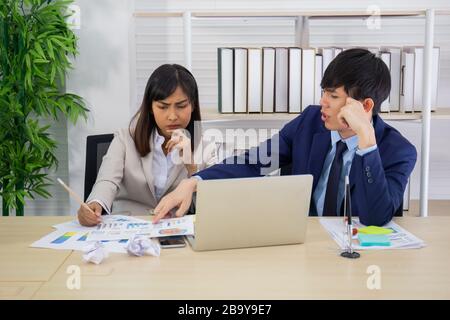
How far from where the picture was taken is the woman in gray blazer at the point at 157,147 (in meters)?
2.04

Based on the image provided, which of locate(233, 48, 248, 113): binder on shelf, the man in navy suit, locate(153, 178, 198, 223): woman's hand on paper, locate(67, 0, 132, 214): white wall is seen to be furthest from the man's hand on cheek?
locate(67, 0, 132, 214): white wall

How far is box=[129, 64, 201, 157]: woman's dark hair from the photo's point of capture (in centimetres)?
204

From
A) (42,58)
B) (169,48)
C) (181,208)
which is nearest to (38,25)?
(42,58)

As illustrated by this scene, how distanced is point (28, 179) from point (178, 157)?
49.8 inches

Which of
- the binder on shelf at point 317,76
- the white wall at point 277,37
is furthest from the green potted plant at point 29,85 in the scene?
the binder on shelf at point 317,76

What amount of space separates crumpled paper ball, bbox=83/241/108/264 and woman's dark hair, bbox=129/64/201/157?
73 cm

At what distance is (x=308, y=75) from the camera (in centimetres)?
263

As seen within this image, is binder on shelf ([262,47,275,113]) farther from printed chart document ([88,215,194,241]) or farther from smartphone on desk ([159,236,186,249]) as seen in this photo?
smartphone on desk ([159,236,186,249])

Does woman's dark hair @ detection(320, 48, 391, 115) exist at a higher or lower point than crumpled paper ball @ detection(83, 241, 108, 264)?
higher

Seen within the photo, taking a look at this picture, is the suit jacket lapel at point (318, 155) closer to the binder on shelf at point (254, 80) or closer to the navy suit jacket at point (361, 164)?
the navy suit jacket at point (361, 164)

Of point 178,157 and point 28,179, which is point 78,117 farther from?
point 178,157

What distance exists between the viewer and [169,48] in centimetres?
317

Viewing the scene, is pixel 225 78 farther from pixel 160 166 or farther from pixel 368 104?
pixel 368 104
